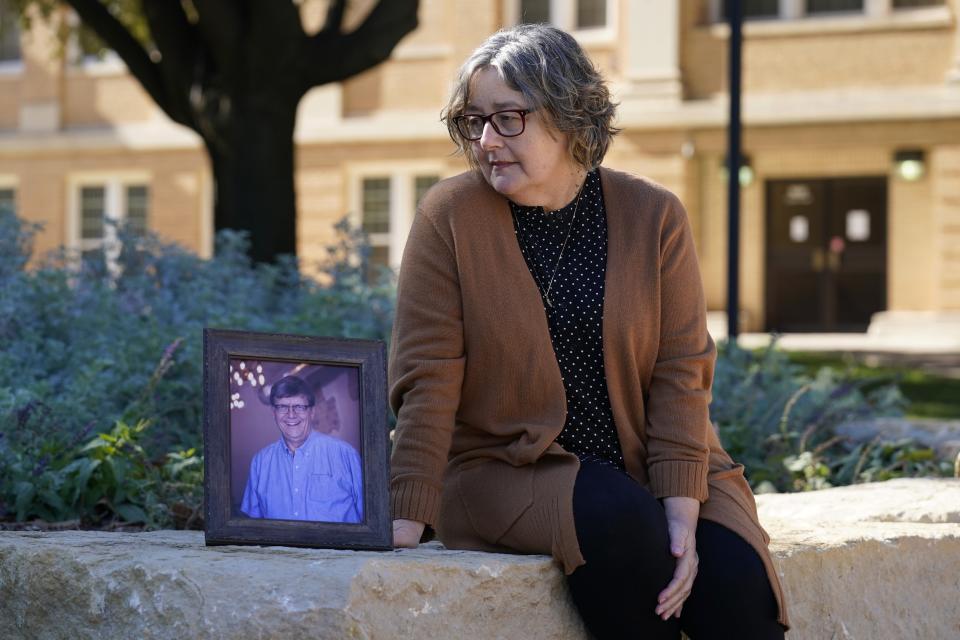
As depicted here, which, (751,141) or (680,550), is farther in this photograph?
(751,141)

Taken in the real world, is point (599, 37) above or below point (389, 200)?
above

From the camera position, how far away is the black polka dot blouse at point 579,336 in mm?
3240

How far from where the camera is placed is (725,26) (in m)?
20.1

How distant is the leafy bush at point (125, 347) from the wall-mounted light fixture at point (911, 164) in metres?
13.2

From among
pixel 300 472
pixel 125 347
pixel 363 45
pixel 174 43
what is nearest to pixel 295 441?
pixel 300 472

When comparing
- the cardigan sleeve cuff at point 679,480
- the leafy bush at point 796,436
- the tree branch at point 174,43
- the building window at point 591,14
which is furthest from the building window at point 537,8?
the cardigan sleeve cuff at point 679,480

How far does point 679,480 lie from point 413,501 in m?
0.55

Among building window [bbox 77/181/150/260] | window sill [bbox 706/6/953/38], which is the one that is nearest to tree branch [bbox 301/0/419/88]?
window sill [bbox 706/6/953/38]

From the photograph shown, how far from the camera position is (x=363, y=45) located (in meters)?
9.00

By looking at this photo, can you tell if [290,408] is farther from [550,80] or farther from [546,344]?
[550,80]

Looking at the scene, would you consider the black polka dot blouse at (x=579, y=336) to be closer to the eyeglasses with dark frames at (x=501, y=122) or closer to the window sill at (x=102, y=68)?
the eyeglasses with dark frames at (x=501, y=122)

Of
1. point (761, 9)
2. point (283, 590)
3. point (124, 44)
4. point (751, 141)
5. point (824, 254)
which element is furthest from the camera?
point (824, 254)

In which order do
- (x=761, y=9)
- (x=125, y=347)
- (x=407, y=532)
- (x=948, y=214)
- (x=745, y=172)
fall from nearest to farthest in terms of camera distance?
1. (x=407, y=532)
2. (x=125, y=347)
3. (x=948, y=214)
4. (x=745, y=172)
5. (x=761, y=9)

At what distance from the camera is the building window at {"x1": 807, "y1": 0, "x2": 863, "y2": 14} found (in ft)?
65.6
